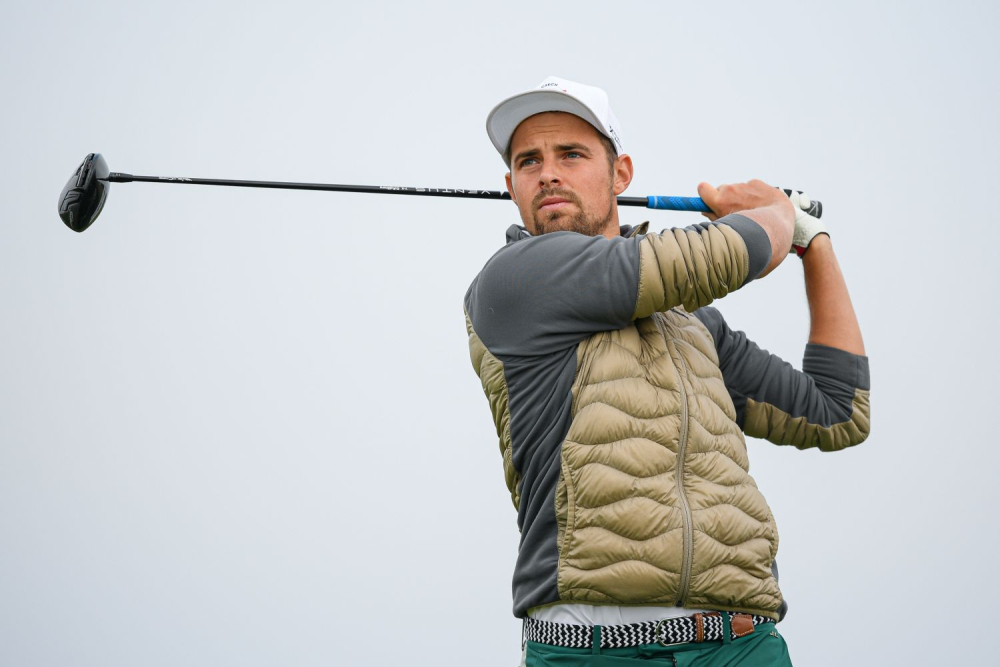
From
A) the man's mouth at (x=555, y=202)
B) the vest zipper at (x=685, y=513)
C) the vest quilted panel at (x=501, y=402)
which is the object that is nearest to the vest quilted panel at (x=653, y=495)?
the vest zipper at (x=685, y=513)

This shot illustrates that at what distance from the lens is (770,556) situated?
1444 mm

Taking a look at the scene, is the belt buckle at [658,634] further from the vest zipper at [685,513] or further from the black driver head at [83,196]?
the black driver head at [83,196]

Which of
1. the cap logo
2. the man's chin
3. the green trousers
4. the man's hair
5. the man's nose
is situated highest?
the cap logo

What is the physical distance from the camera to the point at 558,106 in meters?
1.65

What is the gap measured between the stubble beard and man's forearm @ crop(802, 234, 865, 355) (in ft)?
1.41

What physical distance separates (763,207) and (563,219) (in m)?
0.31

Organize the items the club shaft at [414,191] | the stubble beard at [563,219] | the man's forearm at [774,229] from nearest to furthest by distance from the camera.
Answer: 1. the man's forearm at [774,229]
2. the stubble beard at [563,219]
3. the club shaft at [414,191]

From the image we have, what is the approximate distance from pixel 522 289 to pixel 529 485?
0.90 ft

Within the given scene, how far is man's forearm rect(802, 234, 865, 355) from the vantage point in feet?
5.84

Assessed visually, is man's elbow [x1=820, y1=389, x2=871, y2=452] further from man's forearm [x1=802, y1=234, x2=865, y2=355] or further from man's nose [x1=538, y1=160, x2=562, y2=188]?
man's nose [x1=538, y1=160, x2=562, y2=188]

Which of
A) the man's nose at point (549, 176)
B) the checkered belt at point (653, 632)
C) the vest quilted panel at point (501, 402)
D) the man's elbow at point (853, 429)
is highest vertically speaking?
the man's nose at point (549, 176)

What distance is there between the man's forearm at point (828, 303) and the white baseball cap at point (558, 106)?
1.33 ft

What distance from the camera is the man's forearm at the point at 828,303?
178 cm

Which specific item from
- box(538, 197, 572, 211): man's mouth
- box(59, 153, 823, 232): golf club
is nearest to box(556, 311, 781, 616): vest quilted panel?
box(538, 197, 572, 211): man's mouth
